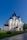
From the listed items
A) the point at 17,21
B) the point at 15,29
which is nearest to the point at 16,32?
the point at 15,29

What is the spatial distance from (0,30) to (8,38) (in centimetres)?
15

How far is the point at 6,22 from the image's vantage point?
3.93 ft

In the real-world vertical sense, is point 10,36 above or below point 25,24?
below

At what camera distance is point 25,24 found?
1197mm

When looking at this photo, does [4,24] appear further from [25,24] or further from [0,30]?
[25,24]

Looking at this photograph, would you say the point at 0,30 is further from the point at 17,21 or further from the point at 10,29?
the point at 17,21

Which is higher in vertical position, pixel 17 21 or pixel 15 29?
pixel 17 21

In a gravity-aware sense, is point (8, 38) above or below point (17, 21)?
below

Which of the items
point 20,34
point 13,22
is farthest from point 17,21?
point 20,34

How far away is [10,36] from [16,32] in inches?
3.7

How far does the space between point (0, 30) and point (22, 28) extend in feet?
0.95

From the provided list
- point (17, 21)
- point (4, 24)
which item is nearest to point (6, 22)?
point (4, 24)

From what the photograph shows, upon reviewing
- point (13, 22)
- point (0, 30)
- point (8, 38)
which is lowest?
point (8, 38)

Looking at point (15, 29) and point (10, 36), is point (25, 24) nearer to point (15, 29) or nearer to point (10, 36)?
point (15, 29)
